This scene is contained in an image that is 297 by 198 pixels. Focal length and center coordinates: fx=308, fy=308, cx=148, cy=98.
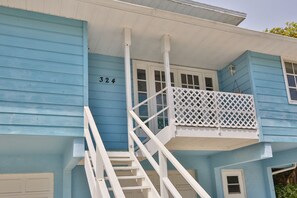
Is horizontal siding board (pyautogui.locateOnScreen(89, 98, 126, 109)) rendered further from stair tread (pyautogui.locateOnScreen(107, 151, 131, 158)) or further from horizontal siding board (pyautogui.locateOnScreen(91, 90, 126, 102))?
stair tread (pyautogui.locateOnScreen(107, 151, 131, 158))

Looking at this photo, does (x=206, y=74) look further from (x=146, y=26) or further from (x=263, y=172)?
(x=263, y=172)

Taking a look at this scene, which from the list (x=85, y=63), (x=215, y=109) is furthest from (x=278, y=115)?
(x=85, y=63)

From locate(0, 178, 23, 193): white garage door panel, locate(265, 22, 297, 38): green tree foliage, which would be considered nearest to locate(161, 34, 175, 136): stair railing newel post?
locate(0, 178, 23, 193): white garage door panel

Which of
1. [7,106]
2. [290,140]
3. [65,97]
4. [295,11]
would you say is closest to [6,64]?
[7,106]

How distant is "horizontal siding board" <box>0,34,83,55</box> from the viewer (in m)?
5.00

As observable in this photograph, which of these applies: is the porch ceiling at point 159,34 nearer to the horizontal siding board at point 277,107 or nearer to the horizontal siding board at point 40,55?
the horizontal siding board at point 40,55

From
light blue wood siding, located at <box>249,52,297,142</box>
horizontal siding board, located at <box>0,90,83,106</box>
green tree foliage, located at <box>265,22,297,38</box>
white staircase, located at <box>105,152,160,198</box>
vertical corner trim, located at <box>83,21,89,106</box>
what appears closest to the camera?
white staircase, located at <box>105,152,160,198</box>

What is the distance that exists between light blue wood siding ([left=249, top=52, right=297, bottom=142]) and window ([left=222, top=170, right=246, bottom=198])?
2.09 m

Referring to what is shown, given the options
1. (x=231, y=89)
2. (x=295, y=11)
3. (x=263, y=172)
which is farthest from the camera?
(x=295, y=11)

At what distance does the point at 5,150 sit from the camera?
5781 millimetres

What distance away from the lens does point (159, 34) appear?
628 cm

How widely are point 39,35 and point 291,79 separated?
5.89 m

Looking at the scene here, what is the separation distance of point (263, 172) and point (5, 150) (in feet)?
22.0

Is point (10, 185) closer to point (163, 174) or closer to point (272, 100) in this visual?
point (163, 174)
